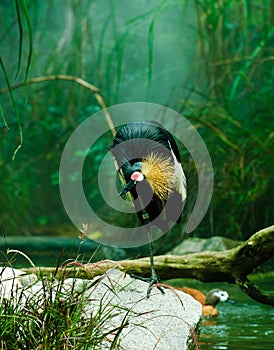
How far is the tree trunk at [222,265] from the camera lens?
7.73 feet

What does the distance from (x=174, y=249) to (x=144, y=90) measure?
13.5 ft

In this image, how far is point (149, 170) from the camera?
2488 mm

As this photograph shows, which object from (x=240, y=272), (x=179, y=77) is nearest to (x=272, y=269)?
(x=240, y=272)

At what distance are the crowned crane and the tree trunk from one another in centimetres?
11

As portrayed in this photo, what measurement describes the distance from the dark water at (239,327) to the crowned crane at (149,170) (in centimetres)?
50

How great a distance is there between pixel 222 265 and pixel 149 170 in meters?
0.44

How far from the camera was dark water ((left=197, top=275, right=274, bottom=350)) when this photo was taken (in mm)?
2725

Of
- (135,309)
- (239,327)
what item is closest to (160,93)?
(239,327)

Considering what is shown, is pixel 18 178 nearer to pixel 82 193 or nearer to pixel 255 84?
pixel 82 193

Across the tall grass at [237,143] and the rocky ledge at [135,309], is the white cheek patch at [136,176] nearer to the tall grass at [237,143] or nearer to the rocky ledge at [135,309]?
the rocky ledge at [135,309]

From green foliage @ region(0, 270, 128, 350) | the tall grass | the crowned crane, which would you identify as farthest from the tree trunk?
the tall grass

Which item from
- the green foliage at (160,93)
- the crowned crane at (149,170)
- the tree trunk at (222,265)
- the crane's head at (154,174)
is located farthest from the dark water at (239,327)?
the green foliage at (160,93)

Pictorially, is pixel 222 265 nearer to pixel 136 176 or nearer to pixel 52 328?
pixel 136 176

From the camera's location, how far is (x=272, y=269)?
4.97 m
